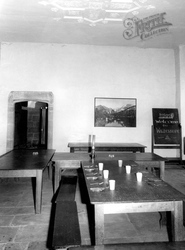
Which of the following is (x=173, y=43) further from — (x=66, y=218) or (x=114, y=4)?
(x=66, y=218)

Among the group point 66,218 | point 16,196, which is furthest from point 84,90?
point 66,218

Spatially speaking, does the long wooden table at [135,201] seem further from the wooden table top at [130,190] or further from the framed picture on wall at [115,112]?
the framed picture on wall at [115,112]

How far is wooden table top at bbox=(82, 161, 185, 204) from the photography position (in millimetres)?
2055

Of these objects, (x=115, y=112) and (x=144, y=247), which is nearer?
(x=144, y=247)

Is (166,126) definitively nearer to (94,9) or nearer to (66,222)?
(94,9)

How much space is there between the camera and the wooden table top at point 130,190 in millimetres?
2055

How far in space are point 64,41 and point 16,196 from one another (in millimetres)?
5436

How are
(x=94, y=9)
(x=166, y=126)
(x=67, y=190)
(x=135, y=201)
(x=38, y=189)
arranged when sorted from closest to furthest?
1. (x=135, y=201)
2. (x=67, y=190)
3. (x=38, y=189)
4. (x=94, y=9)
5. (x=166, y=126)

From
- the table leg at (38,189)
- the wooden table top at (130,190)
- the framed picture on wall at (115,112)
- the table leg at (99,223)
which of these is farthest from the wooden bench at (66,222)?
the framed picture on wall at (115,112)

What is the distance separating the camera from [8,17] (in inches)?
229
